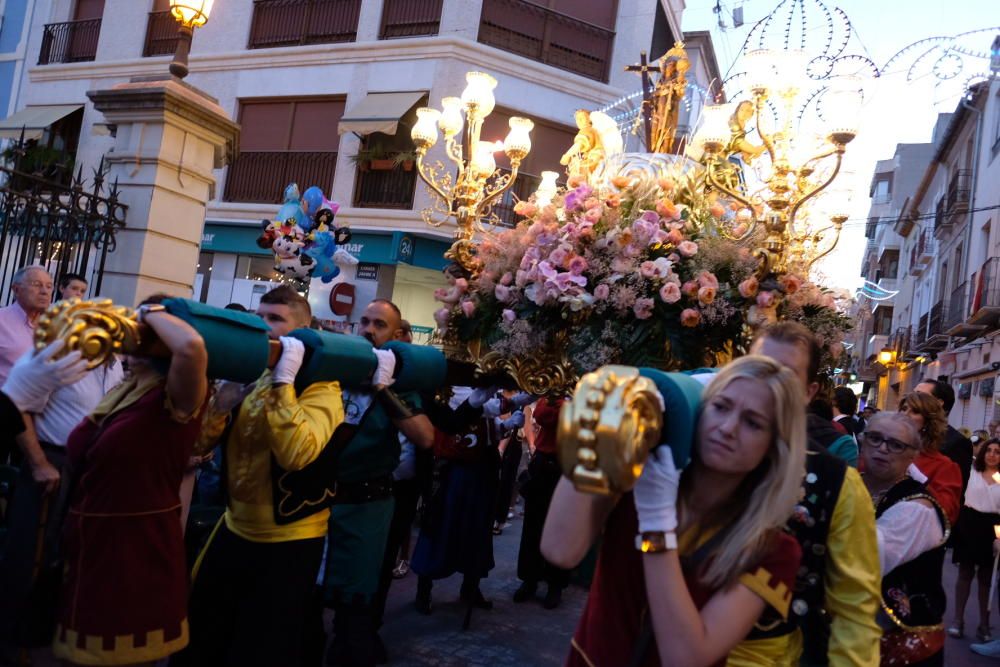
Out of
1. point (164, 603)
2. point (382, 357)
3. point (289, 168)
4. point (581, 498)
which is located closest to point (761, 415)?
point (581, 498)

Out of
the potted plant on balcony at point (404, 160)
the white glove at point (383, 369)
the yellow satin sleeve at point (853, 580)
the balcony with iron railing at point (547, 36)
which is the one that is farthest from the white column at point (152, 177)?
the balcony with iron railing at point (547, 36)

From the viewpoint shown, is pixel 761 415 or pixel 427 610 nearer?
pixel 761 415

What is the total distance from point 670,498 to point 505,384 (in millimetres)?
2611

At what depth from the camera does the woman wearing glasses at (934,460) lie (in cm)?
351

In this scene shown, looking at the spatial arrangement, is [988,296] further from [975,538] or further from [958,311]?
[975,538]

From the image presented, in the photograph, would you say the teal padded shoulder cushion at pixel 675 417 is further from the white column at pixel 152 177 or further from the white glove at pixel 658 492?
the white column at pixel 152 177

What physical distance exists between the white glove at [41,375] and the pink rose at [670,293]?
7.92 ft

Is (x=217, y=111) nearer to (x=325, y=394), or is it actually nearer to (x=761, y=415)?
(x=325, y=394)

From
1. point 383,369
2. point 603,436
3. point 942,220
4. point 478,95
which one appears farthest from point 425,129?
point 942,220

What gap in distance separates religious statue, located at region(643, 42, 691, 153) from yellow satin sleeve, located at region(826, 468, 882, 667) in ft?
11.3

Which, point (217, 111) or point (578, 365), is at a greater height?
point (217, 111)

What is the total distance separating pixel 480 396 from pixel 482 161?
6.06ft

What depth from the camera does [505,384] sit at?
434cm

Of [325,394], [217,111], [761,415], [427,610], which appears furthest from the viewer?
[217,111]
